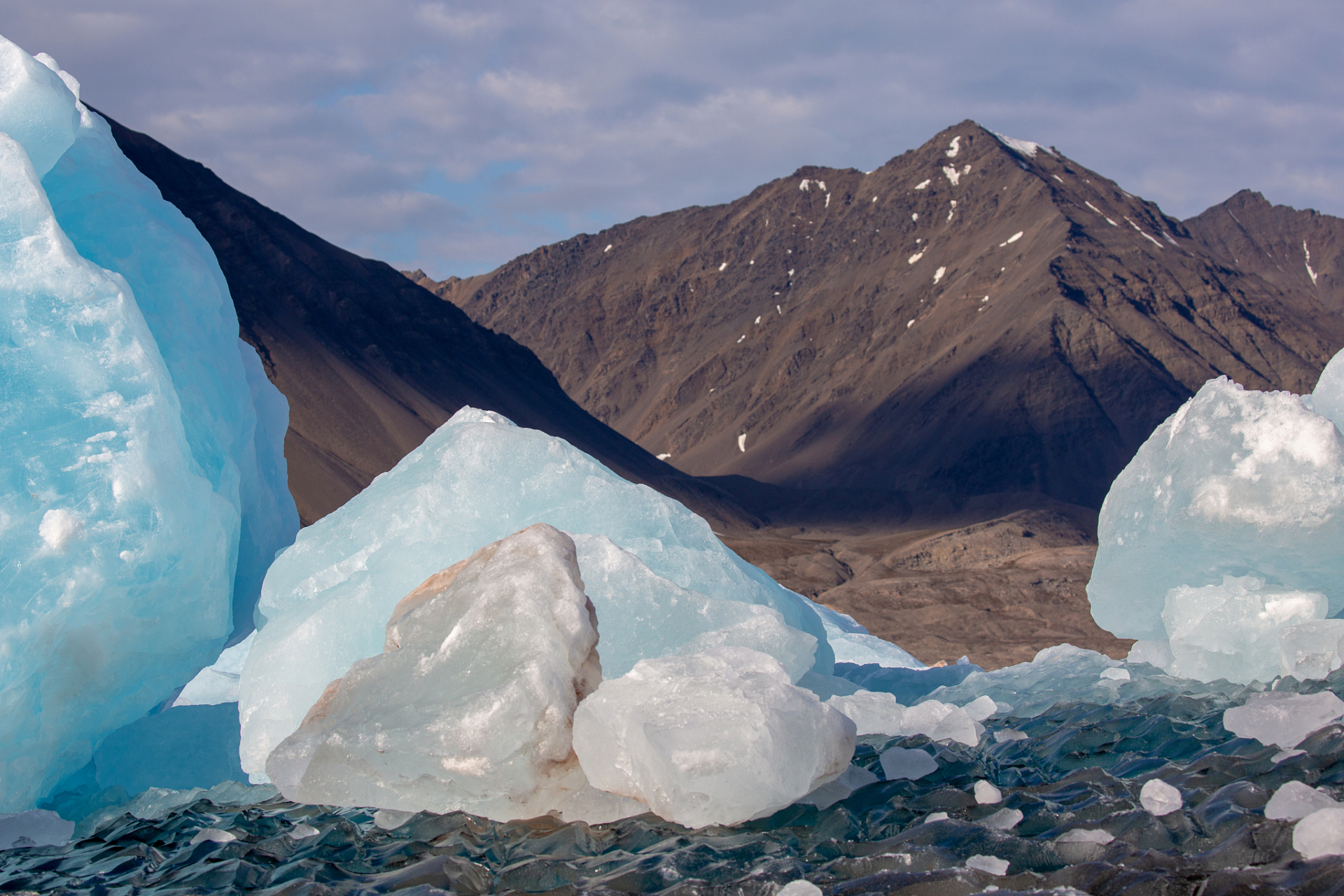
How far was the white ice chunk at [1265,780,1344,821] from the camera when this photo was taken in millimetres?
4098

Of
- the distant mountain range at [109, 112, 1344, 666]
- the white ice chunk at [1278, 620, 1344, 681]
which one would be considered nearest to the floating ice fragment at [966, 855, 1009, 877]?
the white ice chunk at [1278, 620, 1344, 681]

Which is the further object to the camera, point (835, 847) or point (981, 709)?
point (981, 709)

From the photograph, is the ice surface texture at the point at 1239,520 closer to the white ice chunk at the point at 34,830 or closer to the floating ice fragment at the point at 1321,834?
the floating ice fragment at the point at 1321,834

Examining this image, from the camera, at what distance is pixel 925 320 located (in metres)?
70.2

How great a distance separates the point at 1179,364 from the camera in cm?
5769

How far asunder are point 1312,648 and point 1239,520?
1141mm

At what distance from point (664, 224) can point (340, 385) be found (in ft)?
236

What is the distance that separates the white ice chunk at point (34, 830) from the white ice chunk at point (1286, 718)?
6.57 metres

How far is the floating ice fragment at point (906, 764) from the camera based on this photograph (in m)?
5.55

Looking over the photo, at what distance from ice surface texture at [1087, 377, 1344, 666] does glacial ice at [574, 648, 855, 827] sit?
4.88 meters

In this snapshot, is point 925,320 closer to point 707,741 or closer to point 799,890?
point 707,741

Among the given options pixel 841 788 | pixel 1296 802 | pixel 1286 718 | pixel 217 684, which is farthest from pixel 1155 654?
pixel 217 684

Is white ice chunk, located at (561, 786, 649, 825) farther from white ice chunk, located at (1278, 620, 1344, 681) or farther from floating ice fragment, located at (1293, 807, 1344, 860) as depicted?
white ice chunk, located at (1278, 620, 1344, 681)

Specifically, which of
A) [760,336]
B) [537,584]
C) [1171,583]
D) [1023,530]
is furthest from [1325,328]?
[537,584]
